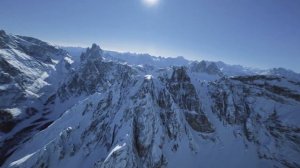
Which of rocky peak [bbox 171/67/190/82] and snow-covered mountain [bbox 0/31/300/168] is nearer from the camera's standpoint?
snow-covered mountain [bbox 0/31/300/168]

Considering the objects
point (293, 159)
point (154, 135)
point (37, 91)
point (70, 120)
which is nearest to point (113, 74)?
point (37, 91)

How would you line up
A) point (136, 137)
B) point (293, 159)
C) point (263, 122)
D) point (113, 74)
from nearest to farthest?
1. point (136, 137)
2. point (293, 159)
3. point (263, 122)
4. point (113, 74)

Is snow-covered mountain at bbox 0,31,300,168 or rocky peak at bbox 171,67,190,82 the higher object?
rocky peak at bbox 171,67,190,82

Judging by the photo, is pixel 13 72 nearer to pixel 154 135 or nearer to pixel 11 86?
pixel 11 86

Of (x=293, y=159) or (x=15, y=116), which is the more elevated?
(x=293, y=159)

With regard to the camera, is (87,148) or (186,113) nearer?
(87,148)

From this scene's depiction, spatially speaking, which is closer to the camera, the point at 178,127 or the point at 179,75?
the point at 178,127

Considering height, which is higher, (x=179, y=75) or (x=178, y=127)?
(x=179, y=75)

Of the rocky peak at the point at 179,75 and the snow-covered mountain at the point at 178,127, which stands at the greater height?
the rocky peak at the point at 179,75

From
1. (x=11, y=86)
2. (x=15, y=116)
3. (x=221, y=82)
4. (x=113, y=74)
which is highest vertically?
(x=221, y=82)

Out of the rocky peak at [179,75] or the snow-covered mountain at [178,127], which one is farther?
the rocky peak at [179,75]

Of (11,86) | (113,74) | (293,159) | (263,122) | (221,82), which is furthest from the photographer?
(113,74)
